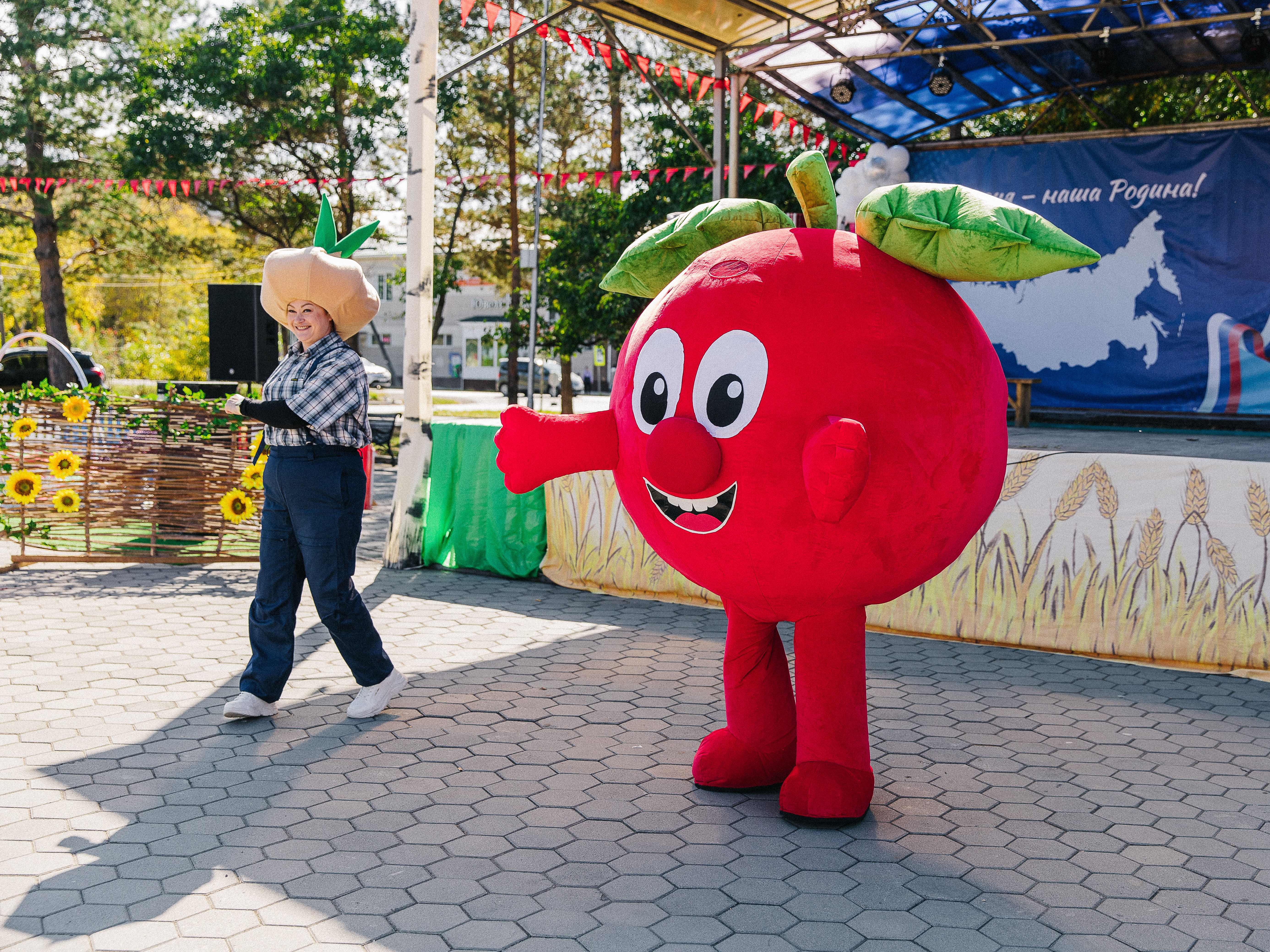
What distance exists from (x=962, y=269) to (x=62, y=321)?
81.8ft

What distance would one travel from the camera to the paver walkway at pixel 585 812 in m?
2.92

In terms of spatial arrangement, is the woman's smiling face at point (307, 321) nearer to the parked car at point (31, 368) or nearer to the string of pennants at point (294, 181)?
the string of pennants at point (294, 181)

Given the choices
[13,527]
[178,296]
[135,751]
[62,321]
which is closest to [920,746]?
[135,751]

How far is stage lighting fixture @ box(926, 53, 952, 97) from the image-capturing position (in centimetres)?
1217

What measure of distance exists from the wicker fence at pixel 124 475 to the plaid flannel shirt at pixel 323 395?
3.25m

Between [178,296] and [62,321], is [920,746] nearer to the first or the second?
[62,321]

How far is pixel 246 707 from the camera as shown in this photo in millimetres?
4465

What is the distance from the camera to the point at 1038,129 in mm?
16609

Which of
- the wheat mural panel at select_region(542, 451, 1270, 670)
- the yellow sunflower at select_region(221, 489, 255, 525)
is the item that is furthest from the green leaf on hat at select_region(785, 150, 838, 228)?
the yellow sunflower at select_region(221, 489, 255, 525)

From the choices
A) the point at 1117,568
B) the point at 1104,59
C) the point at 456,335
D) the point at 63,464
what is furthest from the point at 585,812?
the point at 456,335

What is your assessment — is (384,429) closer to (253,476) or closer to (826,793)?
(253,476)

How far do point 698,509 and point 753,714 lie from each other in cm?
95

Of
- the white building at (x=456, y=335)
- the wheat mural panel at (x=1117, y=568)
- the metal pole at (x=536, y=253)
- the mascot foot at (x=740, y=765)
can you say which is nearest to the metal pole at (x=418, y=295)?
the wheat mural panel at (x=1117, y=568)

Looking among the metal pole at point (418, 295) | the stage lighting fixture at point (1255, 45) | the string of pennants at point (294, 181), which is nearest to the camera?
the metal pole at point (418, 295)
